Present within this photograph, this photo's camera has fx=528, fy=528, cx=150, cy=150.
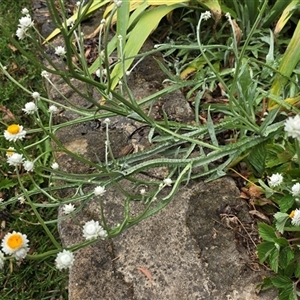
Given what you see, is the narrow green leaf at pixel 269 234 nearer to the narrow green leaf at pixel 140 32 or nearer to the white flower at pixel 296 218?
the white flower at pixel 296 218

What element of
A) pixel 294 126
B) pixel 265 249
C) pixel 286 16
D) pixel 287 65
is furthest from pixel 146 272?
pixel 286 16

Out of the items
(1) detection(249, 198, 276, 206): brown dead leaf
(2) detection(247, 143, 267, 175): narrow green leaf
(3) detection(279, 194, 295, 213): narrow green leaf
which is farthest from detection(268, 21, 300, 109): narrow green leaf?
(3) detection(279, 194, 295, 213): narrow green leaf

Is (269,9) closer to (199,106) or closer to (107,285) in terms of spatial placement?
(199,106)

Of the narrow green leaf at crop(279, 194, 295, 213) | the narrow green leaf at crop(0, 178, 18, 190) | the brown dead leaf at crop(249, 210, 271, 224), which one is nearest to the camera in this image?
the narrow green leaf at crop(279, 194, 295, 213)

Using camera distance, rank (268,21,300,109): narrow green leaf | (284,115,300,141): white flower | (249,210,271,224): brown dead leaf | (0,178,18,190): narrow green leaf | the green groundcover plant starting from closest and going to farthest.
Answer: (284,115,300,141): white flower
the green groundcover plant
(249,210,271,224): brown dead leaf
(268,21,300,109): narrow green leaf
(0,178,18,190): narrow green leaf

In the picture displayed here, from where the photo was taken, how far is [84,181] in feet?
5.55

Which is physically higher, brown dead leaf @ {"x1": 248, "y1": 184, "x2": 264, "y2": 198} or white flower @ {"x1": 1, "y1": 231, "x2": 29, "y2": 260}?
white flower @ {"x1": 1, "y1": 231, "x2": 29, "y2": 260}

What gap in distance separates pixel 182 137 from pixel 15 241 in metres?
0.77

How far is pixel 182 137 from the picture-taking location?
68.1 inches

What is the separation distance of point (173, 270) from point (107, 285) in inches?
8.0

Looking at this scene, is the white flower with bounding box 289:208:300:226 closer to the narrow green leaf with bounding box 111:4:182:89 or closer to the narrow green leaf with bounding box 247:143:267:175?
the narrow green leaf with bounding box 247:143:267:175

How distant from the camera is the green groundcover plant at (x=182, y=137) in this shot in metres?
1.40

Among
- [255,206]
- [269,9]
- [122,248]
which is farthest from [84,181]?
[269,9]

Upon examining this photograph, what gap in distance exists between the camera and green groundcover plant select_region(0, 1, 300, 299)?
4.59 feet
